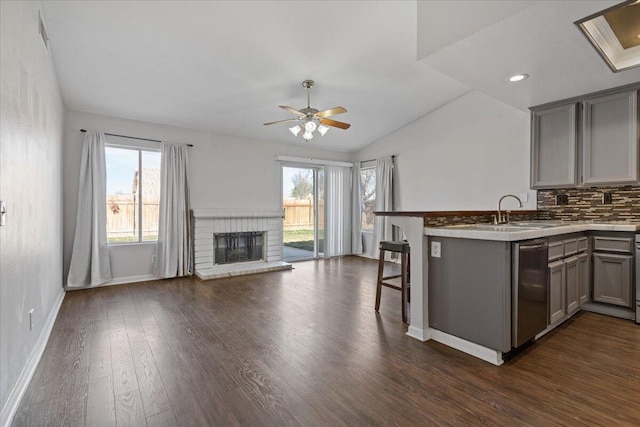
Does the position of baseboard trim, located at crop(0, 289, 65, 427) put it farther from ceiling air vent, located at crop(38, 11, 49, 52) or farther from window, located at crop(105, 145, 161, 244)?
ceiling air vent, located at crop(38, 11, 49, 52)

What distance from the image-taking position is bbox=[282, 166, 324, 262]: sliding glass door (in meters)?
6.48

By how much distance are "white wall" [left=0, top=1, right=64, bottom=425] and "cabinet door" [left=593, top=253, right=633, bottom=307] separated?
15.7 feet

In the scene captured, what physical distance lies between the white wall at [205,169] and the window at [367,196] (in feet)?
2.88

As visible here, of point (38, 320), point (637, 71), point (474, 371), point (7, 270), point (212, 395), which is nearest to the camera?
point (7, 270)

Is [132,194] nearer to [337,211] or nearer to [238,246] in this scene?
[238,246]

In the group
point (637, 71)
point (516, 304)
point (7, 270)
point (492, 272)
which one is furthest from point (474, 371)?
point (637, 71)

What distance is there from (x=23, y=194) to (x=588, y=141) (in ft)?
17.1

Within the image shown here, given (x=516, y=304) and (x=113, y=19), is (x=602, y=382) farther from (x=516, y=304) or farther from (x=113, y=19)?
(x=113, y=19)

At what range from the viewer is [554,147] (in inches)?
145

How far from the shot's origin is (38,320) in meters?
2.42

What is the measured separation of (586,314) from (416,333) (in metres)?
2.06

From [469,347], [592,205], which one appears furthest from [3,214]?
[592,205]

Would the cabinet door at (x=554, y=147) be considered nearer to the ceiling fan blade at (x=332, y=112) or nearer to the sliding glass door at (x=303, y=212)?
the ceiling fan blade at (x=332, y=112)

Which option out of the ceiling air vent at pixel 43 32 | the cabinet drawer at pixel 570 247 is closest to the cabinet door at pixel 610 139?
the cabinet drawer at pixel 570 247
